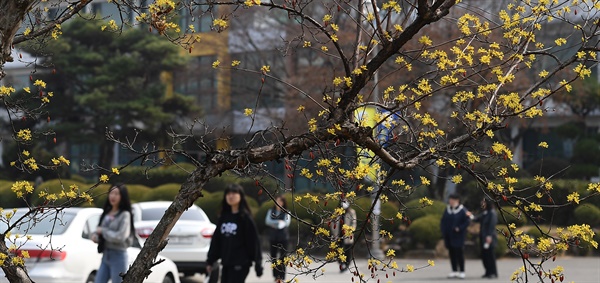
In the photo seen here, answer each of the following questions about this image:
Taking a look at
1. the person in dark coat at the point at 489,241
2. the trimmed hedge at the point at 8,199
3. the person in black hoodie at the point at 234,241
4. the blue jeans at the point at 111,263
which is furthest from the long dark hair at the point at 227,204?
the trimmed hedge at the point at 8,199

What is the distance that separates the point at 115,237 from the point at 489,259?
10080mm

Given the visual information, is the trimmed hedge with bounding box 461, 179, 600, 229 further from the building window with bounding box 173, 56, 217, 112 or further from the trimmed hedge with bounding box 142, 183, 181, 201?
the building window with bounding box 173, 56, 217, 112

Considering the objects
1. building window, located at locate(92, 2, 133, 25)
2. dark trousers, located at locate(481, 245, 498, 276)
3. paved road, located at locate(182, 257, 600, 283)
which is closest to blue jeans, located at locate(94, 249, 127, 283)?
building window, located at locate(92, 2, 133, 25)

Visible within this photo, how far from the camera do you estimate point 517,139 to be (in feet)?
128

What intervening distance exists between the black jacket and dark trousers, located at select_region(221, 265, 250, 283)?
0.04 m

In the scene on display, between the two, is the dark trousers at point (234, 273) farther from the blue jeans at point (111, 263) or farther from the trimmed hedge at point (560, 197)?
the trimmed hedge at point (560, 197)

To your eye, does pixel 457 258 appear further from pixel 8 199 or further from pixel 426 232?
pixel 8 199

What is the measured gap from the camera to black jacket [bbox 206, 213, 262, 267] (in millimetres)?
10688

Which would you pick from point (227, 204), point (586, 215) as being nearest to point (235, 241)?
point (227, 204)

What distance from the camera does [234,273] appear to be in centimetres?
1068

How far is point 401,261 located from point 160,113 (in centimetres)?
1899

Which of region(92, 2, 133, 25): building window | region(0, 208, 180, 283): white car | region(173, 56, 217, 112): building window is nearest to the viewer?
region(92, 2, 133, 25): building window

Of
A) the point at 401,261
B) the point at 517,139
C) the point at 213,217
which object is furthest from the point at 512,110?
the point at 517,139

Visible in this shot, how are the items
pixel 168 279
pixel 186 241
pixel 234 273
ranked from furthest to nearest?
pixel 186 241 → pixel 168 279 → pixel 234 273
